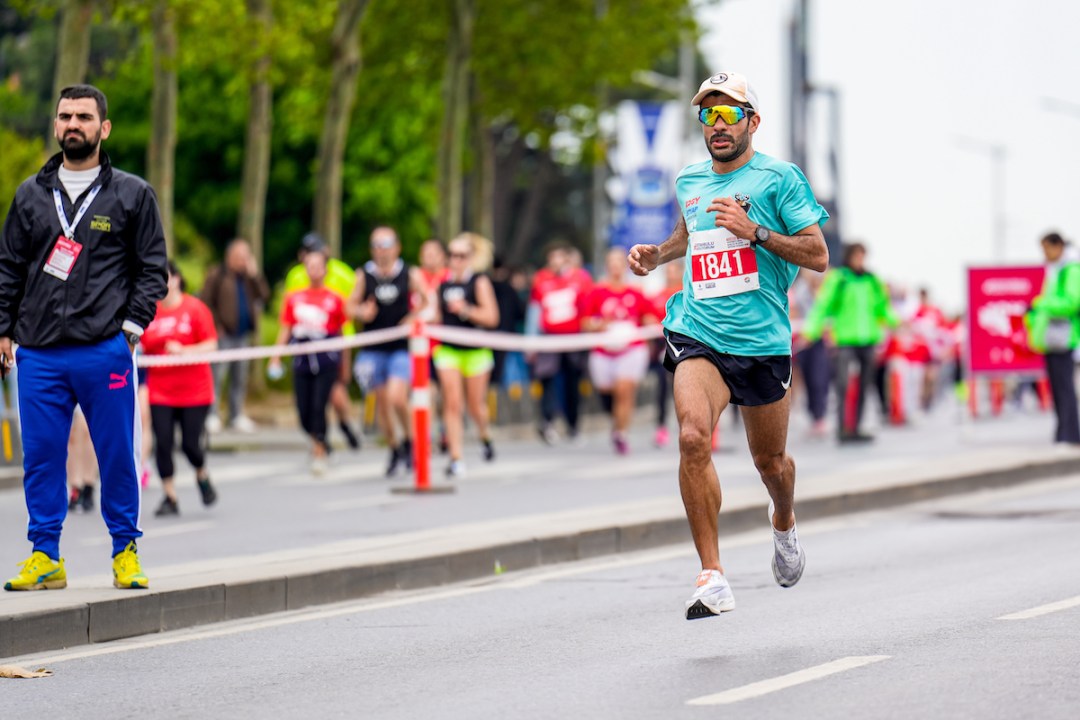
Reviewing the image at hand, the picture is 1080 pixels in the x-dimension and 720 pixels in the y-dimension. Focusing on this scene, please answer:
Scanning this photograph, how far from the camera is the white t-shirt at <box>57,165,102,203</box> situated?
927 cm

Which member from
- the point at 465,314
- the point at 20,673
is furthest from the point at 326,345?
the point at 20,673

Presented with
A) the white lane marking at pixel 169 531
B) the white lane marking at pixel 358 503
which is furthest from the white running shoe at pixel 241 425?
the white lane marking at pixel 169 531

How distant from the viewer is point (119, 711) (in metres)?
7.12

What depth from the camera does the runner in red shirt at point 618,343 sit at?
806 inches

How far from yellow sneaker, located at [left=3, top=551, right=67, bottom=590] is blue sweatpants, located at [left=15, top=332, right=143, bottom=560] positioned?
49mm

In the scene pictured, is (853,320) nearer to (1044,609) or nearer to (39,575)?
(1044,609)

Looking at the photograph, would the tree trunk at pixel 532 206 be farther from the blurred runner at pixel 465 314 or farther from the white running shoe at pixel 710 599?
the white running shoe at pixel 710 599

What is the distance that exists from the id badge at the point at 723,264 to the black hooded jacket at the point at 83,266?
7.79ft

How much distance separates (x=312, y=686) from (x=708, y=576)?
5.42ft

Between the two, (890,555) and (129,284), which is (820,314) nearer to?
(890,555)

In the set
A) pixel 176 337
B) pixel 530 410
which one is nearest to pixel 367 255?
pixel 530 410

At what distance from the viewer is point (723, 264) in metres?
8.52

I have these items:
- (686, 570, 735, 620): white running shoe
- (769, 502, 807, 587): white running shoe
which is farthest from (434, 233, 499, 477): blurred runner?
(686, 570, 735, 620): white running shoe

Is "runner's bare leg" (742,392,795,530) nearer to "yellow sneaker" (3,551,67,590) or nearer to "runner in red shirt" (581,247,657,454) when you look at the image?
"yellow sneaker" (3,551,67,590)
